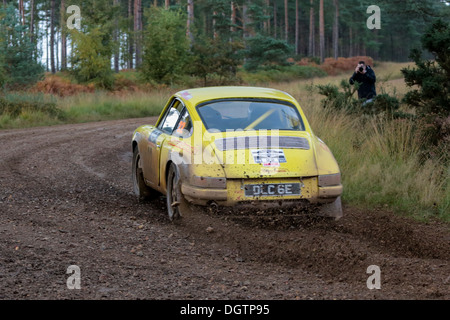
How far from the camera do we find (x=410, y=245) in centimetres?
679

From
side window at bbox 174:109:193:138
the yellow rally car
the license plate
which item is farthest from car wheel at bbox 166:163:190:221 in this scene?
the license plate

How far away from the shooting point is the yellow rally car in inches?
273

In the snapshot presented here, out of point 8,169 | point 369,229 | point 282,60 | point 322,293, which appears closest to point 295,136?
point 369,229

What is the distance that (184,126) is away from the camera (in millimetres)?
8031

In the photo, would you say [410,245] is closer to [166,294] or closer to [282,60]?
[166,294]

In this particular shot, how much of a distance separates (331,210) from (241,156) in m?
1.31

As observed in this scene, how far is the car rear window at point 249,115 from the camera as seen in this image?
7.81m

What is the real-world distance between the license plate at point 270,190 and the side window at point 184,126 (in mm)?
1223

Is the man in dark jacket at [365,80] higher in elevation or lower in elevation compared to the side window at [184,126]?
higher

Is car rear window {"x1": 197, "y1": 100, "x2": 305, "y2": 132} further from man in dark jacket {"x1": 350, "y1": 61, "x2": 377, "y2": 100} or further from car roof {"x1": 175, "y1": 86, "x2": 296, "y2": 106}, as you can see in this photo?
man in dark jacket {"x1": 350, "y1": 61, "x2": 377, "y2": 100}

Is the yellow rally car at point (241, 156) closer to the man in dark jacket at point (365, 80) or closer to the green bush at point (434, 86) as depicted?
the green bush at point (434, 86)

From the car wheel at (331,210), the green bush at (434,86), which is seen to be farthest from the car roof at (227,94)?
the green bush at (434,86)

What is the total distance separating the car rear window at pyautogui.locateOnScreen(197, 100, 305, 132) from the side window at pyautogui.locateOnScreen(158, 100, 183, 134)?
54cm

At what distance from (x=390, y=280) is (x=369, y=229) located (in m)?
2.11
